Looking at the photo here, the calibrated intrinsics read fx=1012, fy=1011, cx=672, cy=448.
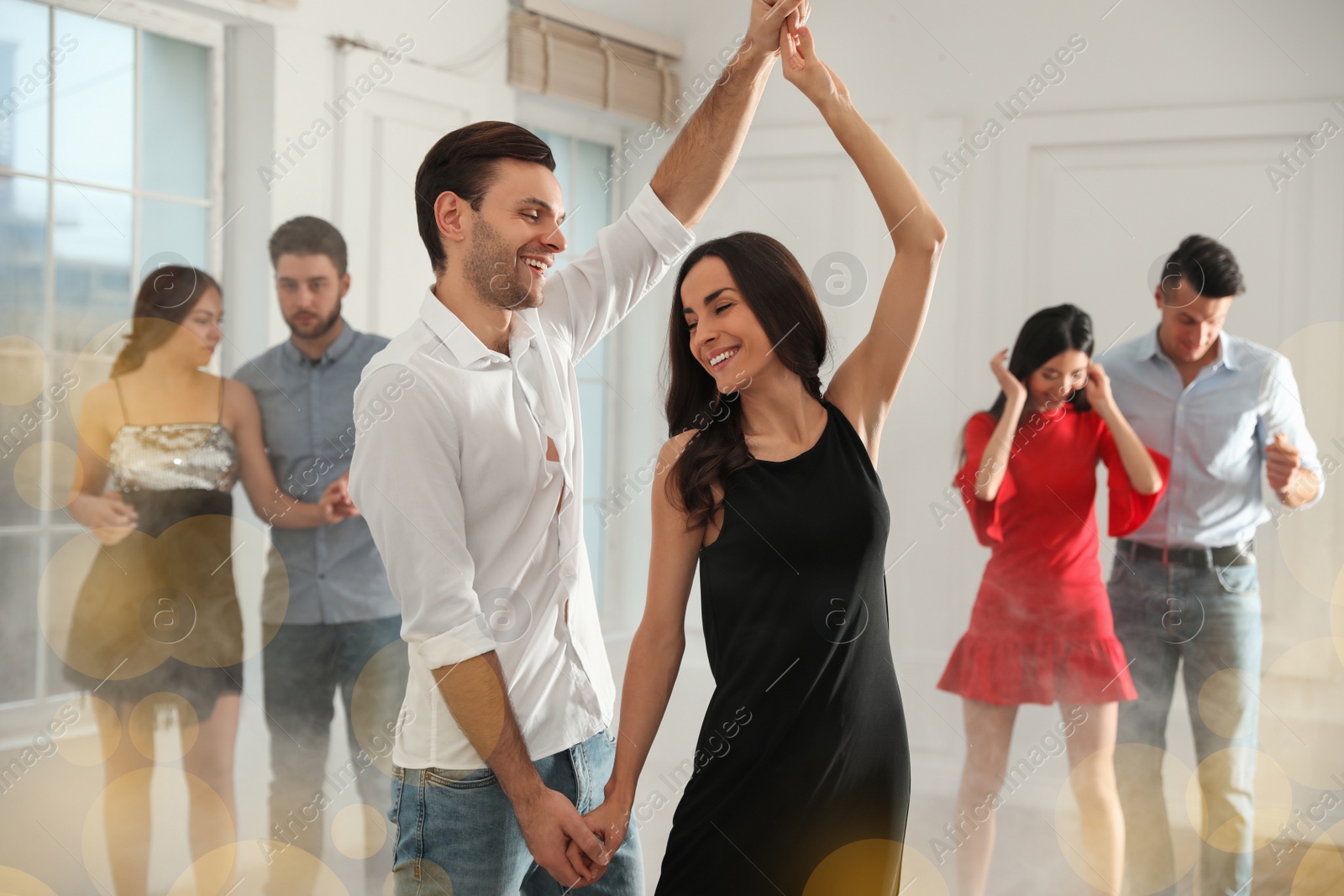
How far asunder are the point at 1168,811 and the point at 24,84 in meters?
3.36

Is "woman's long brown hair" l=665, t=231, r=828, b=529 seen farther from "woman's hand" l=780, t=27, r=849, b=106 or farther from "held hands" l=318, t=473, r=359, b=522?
"held hands" l=318, t=473, r=359, b=522

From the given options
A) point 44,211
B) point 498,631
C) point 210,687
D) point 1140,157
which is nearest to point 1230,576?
point 1140,157

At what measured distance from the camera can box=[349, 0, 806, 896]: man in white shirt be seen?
1.13 meters

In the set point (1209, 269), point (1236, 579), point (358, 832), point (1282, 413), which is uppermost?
point (1209, 269)

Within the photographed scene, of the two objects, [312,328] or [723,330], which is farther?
[312,328]

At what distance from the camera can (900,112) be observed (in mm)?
3141

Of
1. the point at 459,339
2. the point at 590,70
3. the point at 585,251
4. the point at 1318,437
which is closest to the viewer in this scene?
the point at 459,339

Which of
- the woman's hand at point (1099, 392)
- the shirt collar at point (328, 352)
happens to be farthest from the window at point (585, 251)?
the woman's hand at point (1099, 392)

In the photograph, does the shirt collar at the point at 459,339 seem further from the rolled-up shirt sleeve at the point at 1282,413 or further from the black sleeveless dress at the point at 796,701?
the rolled-up shirt sleeve at the point at 1282,413

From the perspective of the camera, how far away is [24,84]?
215cm

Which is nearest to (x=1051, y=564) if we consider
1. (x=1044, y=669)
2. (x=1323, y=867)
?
(x=1044, y=669)

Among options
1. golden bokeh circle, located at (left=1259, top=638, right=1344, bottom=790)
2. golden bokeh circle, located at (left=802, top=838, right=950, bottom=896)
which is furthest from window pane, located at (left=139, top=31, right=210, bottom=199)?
golden bokeh circle, located at (left=1259, top=638, right=1344, bottom=790)

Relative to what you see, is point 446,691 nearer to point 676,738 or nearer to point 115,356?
point 115,356

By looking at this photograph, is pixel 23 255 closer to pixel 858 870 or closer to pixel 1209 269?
pixel 858 870
